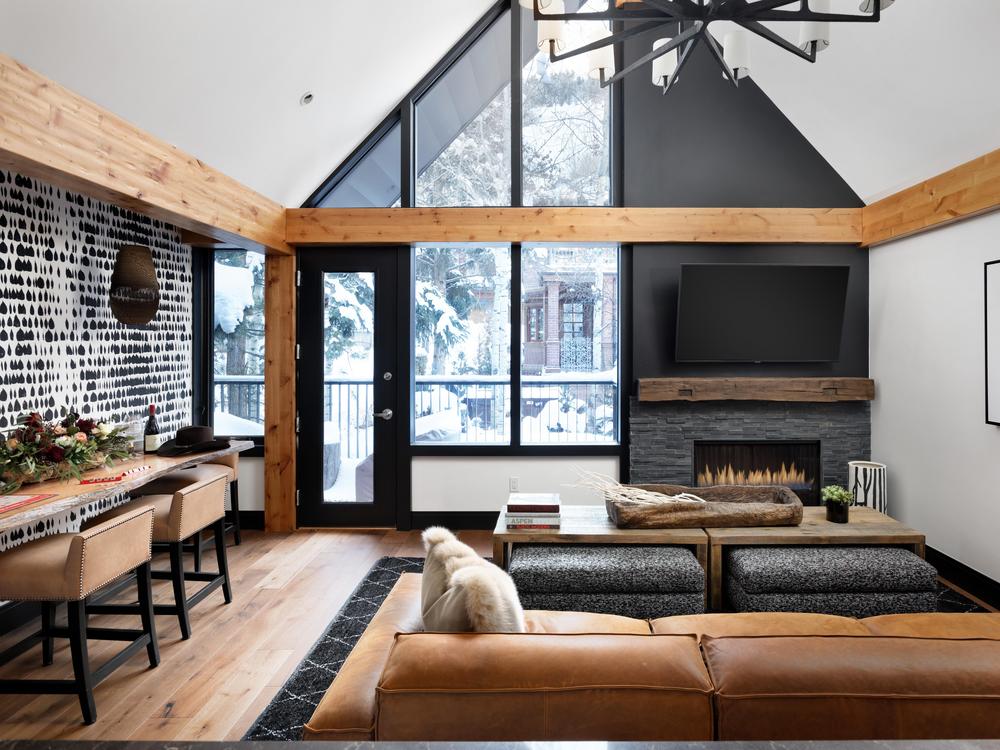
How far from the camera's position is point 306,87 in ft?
12.2

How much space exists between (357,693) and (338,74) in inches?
140

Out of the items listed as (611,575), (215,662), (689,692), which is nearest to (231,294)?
(215,662)

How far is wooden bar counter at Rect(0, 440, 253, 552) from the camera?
2330 millimetres

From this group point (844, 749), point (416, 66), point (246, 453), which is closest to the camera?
point (844, 749)

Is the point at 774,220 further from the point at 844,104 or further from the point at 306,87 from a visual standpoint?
the point at 306,87

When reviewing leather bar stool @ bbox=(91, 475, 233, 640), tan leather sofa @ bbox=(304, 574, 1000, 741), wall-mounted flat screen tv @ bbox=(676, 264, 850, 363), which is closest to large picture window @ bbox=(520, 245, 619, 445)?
wall-mounted flat screen tv @ bbox=(676, 264, 850, 363)

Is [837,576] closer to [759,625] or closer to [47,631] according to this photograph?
[759,625]

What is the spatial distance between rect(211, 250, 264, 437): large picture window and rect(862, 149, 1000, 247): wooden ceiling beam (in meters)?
4.51

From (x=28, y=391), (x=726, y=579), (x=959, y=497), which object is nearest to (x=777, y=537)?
(x=726, y=579)

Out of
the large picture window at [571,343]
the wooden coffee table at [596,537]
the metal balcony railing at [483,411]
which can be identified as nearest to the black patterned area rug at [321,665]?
the wooden coffee table at [596,537]

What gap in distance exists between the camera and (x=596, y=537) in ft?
10.0

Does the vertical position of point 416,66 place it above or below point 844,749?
above

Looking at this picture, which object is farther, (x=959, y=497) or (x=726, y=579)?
(x=959, y=497)

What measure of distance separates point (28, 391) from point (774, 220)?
4.71 m
